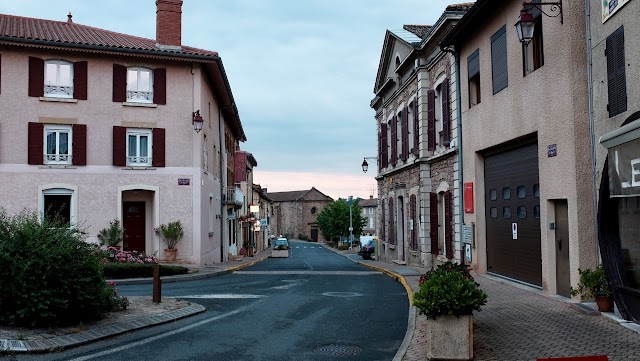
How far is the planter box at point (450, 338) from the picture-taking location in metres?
6.92

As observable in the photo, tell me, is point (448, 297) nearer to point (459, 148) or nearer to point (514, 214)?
point (514, 214)

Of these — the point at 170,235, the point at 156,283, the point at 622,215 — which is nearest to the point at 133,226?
the point at 170,235

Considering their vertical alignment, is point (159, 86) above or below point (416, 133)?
above

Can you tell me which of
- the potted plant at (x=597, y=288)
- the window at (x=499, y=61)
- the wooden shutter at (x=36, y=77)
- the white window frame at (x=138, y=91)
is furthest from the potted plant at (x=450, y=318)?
the wooden shutter at (x=36, y=77)

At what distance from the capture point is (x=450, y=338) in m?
6.95

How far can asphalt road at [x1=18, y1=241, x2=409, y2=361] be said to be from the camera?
25.3ft

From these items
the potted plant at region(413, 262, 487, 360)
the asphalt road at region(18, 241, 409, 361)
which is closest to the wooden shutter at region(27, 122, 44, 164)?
the asphalt road at region(18, 241, 409, 361)

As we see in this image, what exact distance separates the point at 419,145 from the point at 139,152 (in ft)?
36.5

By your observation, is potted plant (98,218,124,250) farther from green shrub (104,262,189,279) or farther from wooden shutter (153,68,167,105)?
wooden shutter (153,68,167,105)

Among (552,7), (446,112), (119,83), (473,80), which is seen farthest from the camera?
(119,83)

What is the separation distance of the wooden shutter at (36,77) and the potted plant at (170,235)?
22.5 ft

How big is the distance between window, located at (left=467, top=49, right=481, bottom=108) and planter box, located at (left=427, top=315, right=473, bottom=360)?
35.6 feet

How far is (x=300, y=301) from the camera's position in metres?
13.0

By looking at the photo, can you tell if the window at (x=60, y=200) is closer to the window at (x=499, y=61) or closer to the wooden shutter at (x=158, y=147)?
the wooden shutter at (x=158, y=147)
